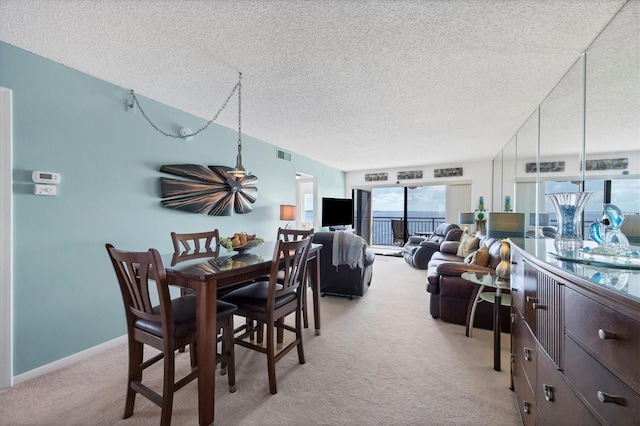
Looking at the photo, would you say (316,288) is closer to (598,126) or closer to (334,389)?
(334,389)

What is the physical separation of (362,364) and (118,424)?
1.58m

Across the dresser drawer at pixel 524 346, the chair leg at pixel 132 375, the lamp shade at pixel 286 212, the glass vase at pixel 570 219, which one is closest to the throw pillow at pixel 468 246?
the dresser drawer at pixel 524 346

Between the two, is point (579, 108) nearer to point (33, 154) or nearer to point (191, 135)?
point (191, 135)

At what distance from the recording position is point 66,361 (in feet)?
6.72

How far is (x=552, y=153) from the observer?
274 centimetres

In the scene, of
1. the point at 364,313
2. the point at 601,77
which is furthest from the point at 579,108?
the point at 364,313

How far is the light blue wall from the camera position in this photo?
1.88 m

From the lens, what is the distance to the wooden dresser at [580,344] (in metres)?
0.59

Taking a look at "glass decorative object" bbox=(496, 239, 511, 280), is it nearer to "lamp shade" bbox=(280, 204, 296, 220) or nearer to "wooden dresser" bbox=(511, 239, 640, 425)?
"wooden dresser" bbox=(511, 239, 640, 425)

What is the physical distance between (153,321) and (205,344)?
31 centimetres

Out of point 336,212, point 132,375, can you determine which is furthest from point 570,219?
point 336,212

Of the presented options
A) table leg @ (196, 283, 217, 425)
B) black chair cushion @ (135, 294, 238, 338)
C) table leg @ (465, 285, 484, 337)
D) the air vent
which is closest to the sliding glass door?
the air vent

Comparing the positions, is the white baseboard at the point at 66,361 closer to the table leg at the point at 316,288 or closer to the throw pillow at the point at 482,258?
the table leg at the point at 316,288

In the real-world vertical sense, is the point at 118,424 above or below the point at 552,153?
below
